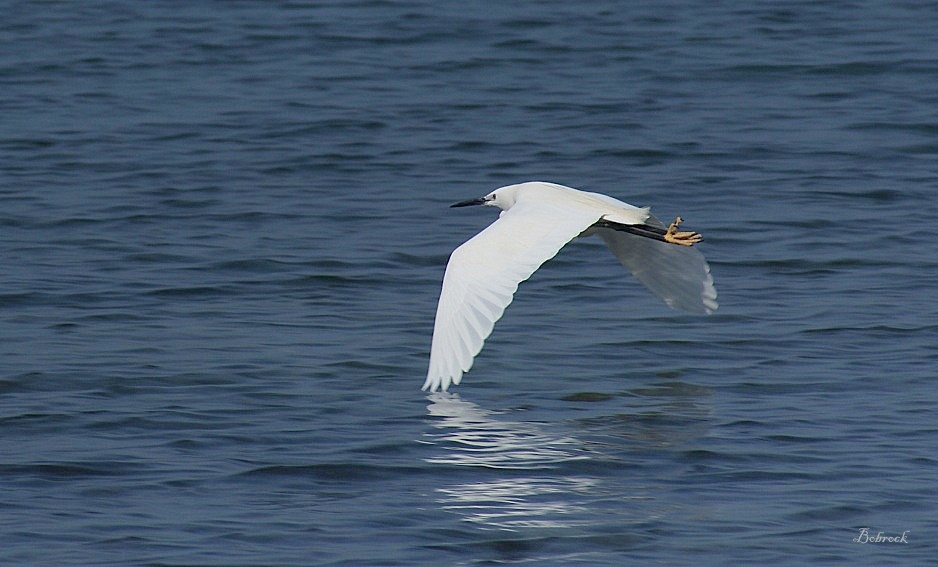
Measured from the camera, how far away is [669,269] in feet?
24.4

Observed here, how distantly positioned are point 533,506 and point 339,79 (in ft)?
27.8

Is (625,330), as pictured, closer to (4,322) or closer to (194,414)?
(194,414)

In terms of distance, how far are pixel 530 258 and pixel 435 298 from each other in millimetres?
2156

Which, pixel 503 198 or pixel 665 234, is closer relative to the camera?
pixel 665 234

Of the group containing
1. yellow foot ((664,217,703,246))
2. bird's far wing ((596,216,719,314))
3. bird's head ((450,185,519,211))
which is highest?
bird's head ((450,185,519,211))

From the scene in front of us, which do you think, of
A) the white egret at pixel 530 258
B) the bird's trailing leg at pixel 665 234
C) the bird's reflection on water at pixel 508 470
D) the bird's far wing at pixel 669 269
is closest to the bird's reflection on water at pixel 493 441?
the bird's reflection on water at pixel 508 470

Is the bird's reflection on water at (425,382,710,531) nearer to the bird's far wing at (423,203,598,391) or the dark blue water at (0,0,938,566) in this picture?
the dark blue water at (0,0,938,566)

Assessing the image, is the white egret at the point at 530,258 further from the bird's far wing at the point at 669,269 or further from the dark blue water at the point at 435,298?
the dark blue water at the point at 435,298

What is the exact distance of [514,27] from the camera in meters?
15.0

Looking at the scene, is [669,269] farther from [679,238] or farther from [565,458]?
[565,458]

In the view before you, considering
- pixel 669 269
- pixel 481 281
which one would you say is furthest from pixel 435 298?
pixel 481 281

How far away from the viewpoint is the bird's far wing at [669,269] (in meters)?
7.35

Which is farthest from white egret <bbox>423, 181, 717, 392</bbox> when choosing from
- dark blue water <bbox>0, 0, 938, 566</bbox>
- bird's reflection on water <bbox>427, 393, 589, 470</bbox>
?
dark blue water <bbox>0, 0, 938, 566</bbox>

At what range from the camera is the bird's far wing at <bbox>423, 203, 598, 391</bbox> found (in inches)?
221
